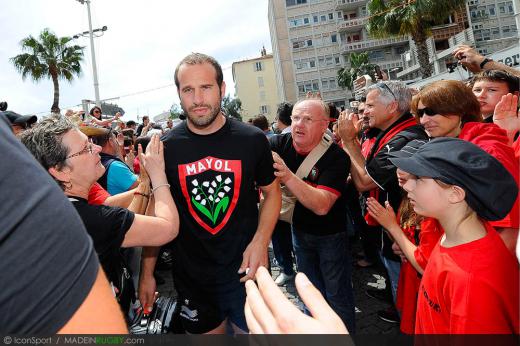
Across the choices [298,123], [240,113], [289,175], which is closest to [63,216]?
[289,175]

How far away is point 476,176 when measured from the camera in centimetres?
151

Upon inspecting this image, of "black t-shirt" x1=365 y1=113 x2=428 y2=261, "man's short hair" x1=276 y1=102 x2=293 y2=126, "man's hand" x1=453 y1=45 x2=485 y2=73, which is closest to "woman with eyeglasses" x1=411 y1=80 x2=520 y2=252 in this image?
"black t-shirt" x1=365 y1=113 x2=428 y2=261

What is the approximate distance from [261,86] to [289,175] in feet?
236

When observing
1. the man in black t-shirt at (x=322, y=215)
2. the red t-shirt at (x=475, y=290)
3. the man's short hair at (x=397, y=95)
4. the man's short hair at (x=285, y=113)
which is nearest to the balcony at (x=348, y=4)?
the man's short hair at (x=285, y=113)

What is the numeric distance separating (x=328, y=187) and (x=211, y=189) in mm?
1162

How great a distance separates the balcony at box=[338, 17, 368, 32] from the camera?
4766 cm

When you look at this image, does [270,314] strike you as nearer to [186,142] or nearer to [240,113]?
[186,142]

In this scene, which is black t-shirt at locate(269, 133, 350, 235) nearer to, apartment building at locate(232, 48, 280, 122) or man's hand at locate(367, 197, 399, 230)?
man's hand at locate(367, 197, 399, 230)

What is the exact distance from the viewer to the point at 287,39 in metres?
51.5

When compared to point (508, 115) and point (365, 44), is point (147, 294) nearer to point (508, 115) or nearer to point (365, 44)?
point (508, 115)

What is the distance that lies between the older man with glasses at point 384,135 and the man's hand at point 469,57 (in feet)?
2.88

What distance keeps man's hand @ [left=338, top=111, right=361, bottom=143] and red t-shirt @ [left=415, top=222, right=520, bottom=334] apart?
175cm

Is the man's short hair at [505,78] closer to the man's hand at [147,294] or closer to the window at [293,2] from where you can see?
the man's hand at [147,294]

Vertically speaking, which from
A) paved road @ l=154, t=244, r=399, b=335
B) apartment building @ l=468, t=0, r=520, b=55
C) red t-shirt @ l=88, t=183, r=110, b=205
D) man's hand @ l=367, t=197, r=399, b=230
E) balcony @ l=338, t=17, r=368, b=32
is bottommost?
paved road @ l=154, t=244, r=399, b=335
